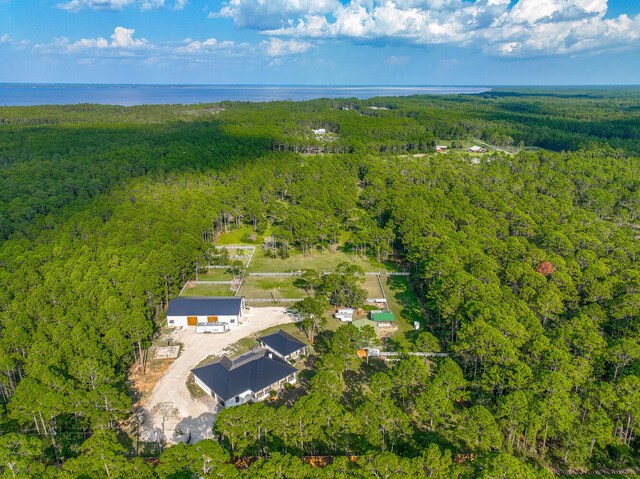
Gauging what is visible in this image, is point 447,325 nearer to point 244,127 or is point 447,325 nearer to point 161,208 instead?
point 161,208

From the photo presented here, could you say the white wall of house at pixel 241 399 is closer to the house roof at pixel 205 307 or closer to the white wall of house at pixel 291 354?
the white wall of house at pixel 291 354

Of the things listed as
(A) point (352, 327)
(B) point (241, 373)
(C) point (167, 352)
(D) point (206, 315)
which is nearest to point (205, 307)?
(D) point (206, 315)

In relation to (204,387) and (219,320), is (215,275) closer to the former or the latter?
(219,320)

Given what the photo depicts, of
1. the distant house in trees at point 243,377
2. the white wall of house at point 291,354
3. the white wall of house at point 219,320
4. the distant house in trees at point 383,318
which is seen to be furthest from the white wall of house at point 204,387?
the distant house in trees at point 383,318

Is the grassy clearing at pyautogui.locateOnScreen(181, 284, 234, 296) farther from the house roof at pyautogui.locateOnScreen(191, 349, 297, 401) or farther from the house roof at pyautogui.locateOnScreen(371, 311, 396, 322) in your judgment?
the house roof at pyautogui.locateOnScreen(371, 311, 396, 322)

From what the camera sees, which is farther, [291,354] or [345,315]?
[345,315]

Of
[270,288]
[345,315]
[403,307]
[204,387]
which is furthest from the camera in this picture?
[270,288]

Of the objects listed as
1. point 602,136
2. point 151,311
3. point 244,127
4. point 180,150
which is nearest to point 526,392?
point 151,311

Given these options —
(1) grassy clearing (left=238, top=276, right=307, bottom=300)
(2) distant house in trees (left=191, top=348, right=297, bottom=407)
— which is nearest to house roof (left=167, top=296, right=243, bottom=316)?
(1) grassy clearing (left=238, top=276, right=307, bottom=300)
